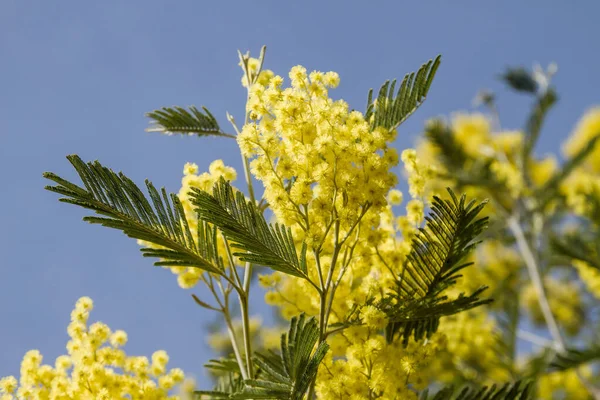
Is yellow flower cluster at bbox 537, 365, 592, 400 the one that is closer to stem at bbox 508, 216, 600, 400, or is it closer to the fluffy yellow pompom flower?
stem at bbox 508, 216, 600, 400

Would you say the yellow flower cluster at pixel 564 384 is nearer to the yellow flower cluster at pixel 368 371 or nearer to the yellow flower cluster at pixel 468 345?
the yellow flower cluster at pixel 468 345

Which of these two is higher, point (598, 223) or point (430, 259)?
point (598, 223)

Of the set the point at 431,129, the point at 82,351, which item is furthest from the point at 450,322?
the point at 82,351

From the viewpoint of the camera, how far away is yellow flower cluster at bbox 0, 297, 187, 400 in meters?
2.07

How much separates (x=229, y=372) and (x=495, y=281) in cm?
545

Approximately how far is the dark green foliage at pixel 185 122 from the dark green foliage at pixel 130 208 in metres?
0.70

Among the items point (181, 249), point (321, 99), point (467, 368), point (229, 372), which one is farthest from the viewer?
point (467, 368)

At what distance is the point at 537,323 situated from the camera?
10.8 metres

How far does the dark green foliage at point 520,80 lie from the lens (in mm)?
7715

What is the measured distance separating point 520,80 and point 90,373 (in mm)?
7121

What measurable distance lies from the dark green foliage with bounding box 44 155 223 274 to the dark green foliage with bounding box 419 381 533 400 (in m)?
0.93

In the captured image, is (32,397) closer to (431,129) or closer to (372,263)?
(372,263)

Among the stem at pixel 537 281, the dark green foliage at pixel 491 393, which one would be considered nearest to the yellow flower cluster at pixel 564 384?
the stem at pixel 537 281

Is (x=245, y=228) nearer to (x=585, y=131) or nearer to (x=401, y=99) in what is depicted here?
(x=401, y=99)
